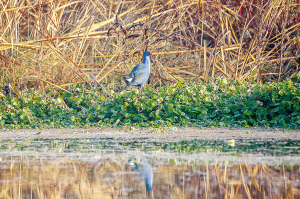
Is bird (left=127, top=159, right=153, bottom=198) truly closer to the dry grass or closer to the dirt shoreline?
the dry grass

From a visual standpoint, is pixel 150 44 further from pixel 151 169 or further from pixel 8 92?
pixel 151 169

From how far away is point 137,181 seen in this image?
342 centimetres

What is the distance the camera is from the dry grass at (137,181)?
10.2 ft

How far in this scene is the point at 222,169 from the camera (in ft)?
12.3

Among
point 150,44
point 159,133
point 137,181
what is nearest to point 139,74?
point 150,44

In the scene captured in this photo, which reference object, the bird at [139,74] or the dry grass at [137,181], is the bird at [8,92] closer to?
the bird at [139,74]

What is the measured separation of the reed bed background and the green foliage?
0.72 metres

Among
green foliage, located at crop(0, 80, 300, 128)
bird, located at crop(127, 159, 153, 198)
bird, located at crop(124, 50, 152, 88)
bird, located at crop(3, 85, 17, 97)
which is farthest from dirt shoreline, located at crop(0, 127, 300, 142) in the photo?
bird, located at crop(124, 50, 152, 88)

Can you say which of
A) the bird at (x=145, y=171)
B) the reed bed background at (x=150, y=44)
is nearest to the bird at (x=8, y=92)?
the reed bed background at (x=150, y=44)

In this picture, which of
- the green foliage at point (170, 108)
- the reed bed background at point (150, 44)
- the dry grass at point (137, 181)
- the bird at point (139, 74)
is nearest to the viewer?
the dry grass at point (137, 181)

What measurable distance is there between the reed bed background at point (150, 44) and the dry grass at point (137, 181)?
4.28m

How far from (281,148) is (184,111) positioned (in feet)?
8.12

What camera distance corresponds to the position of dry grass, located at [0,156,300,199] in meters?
3.09

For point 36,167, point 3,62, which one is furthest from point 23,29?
point 36,167
